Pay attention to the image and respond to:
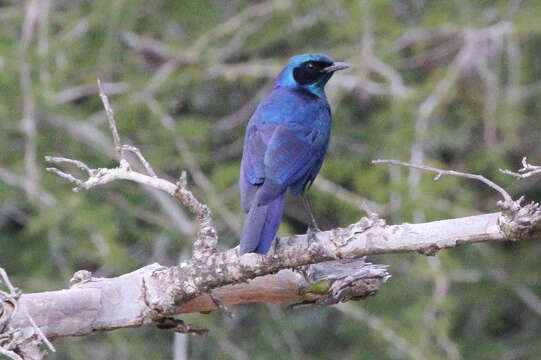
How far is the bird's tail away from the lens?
3094mm

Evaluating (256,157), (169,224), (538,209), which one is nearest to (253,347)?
(169,224)

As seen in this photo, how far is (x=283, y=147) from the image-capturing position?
3877mm

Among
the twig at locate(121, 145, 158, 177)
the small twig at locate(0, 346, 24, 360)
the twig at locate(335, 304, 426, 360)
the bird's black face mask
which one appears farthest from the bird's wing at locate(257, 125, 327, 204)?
the twig at locate(335, 304, 426, 360)

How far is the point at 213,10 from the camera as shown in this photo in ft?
21.7

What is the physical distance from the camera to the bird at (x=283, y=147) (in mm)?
3342

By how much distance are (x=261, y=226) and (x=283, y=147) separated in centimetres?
71

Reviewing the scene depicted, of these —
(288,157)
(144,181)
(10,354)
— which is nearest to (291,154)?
(288,157)

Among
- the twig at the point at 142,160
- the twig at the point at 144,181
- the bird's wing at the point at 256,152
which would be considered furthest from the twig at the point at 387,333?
the twig at the point at 142,160

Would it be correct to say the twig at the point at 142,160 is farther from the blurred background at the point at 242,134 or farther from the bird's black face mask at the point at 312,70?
the blurred background at the point at 242,134

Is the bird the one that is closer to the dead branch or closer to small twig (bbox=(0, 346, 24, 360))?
A: the dead branch

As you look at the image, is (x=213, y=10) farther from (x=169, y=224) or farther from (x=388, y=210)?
(x=388, y=210)

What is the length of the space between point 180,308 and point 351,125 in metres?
3.79

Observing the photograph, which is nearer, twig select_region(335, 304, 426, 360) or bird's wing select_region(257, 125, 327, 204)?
bird's wing select_region(257, 125, 327, 204)

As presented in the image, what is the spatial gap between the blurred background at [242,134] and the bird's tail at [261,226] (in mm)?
1504
